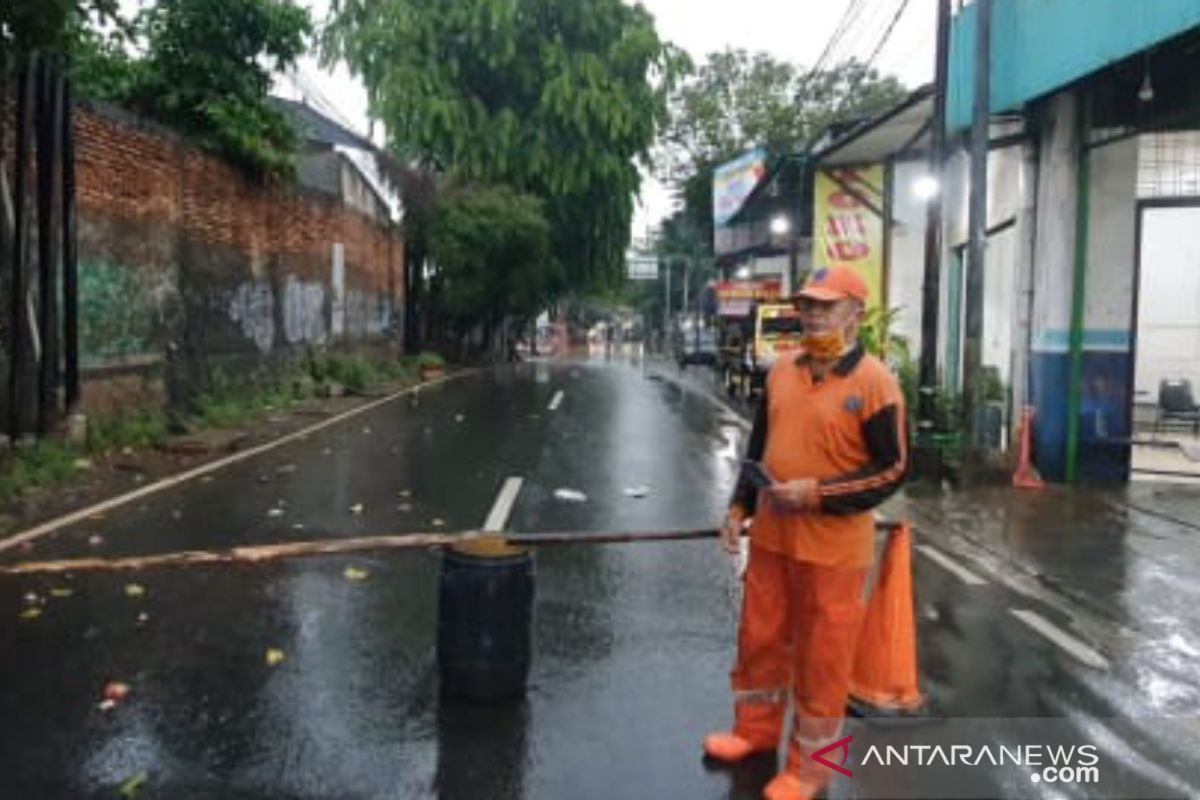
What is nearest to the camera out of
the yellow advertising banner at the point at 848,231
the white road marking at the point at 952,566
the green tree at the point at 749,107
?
the white road marking at the point at 952,566

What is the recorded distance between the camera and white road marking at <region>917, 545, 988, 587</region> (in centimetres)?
880

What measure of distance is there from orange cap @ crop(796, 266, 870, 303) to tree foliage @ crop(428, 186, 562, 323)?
3596 centimetres

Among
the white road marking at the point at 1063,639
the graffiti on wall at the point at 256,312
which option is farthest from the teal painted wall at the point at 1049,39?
the graffiti on wall at the point at 256,312

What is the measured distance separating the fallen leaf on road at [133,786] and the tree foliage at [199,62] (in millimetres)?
16387

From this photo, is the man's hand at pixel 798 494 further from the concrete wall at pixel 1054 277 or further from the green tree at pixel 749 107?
the green tree at pixel 749 107

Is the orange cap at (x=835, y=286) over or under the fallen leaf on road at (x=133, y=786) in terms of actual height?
over

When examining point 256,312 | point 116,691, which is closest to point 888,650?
point 116,691

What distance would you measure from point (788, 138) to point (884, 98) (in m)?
5.71

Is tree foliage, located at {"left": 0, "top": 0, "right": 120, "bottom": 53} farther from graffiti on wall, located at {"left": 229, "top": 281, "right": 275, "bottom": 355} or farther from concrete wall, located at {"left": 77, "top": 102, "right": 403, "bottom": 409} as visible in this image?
graffiti on wall, located at {"left": 229, "top": 281, "right": 275, "bottom": 355}

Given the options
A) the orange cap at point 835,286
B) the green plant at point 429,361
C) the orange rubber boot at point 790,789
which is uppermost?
the orange cap at point 835,286

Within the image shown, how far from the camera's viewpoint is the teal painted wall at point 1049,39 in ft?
35.3

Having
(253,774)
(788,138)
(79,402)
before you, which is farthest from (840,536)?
(788,138)

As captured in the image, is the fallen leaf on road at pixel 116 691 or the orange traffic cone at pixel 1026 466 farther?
the orange traffic cone at pixel 1026 466

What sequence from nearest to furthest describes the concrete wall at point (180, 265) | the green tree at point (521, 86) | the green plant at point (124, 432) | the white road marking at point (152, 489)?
the white road marking at point (152, 489)
the green plant at point (124, 432)
the concrete wall at point (180, 265)
the green tree at point (521, 86)
